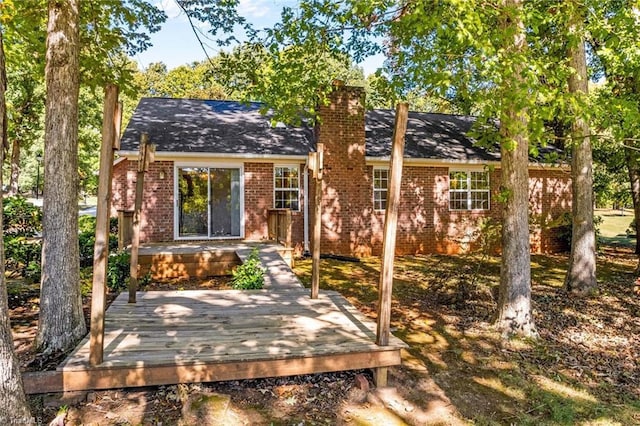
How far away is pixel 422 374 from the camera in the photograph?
469cm

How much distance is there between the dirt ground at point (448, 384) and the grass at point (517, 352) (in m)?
0.02

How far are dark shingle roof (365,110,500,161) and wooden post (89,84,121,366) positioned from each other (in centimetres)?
973

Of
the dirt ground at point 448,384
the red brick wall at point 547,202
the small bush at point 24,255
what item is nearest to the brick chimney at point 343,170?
the dirt ground at point 448,384

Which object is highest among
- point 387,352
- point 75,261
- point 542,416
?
point 75,261

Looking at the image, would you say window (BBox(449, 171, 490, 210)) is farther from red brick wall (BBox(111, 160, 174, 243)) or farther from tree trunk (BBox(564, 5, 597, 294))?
red brick wall (BBox(111, 160, 174, 243))

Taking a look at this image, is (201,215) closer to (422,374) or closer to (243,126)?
(243,126)

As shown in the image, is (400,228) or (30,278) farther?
(400,228)

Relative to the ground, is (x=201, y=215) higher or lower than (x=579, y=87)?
lower

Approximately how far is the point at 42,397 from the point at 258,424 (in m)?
1.92

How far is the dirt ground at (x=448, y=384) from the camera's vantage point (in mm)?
3633

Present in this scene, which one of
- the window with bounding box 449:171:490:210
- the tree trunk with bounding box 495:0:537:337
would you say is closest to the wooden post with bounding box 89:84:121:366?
the tree trunk with bounding box 495:0:537:337

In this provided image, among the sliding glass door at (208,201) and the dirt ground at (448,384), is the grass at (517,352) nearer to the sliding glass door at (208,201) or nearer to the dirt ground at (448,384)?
the dirt ground at (448,384)

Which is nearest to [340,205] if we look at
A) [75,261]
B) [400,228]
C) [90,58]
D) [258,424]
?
[400,228]

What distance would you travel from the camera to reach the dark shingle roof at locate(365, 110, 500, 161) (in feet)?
43.8
